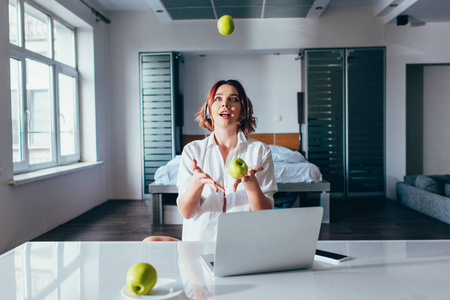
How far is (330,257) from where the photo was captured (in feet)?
4.02

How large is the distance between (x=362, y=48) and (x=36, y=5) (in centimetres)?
429

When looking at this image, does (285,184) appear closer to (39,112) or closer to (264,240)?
(39,112)

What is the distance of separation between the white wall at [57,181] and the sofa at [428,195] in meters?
4.18

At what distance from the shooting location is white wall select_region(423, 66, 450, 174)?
631 cm

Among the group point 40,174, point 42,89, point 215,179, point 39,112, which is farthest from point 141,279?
point 42,89

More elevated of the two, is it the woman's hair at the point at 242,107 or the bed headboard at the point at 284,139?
the woman's hair at the point at 242,107

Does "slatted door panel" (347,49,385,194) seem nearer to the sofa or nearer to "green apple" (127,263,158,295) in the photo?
the sofa

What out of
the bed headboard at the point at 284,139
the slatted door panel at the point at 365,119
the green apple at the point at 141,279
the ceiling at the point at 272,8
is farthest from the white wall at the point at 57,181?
the slatted door panel at the point at 365,119

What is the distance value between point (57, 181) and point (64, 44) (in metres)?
1.94

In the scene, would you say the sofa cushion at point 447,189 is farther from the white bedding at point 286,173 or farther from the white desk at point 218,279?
the white desk at point 218,279

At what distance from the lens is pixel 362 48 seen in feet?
18.7

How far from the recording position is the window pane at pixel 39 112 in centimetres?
421

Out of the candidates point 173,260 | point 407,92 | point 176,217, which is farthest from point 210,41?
point 173,260

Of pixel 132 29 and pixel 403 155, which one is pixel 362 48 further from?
pixel 132 29
